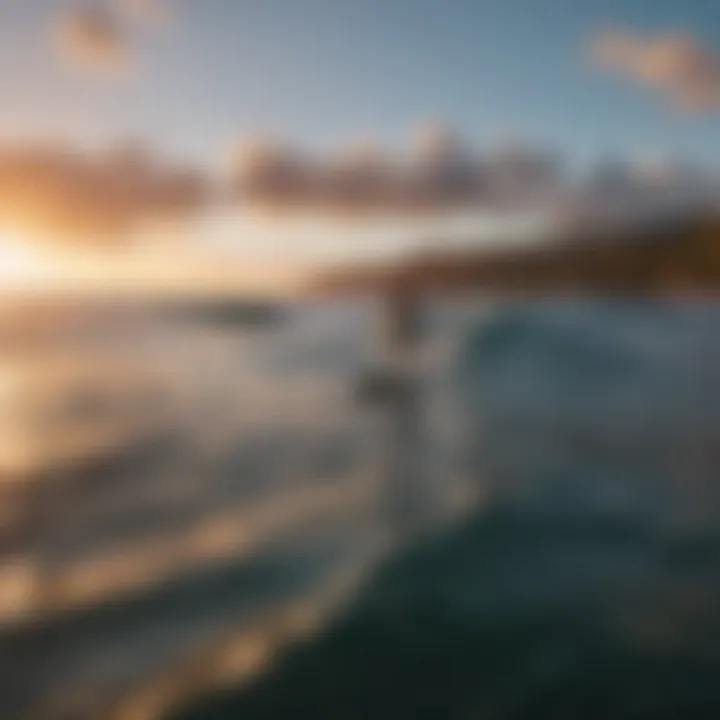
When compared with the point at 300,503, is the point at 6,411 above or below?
above

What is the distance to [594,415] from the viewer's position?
5.20 ft

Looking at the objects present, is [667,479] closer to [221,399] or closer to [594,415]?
[594,415]

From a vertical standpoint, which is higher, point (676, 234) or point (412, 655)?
point (676, 234)

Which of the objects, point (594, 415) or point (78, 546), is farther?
point (594, 415)

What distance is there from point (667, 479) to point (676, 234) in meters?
1.19

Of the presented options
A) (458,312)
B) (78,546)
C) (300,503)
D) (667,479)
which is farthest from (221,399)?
(667,479)

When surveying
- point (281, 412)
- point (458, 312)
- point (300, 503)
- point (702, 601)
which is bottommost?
point (702, 601)

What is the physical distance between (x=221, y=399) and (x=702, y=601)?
37.6 inches

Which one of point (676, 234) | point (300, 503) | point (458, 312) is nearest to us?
point (300, 503)

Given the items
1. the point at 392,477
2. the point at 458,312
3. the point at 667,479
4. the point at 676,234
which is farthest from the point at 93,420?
the point at 676,234

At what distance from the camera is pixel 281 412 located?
1538 millimetres

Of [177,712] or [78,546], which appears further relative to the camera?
[78,546]

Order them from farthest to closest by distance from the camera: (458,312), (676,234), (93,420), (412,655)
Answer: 1. (676,234)
2. (458,312)
3. (93,420)
4. (412,655)

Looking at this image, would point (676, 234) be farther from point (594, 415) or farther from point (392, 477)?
point (392, 477)
